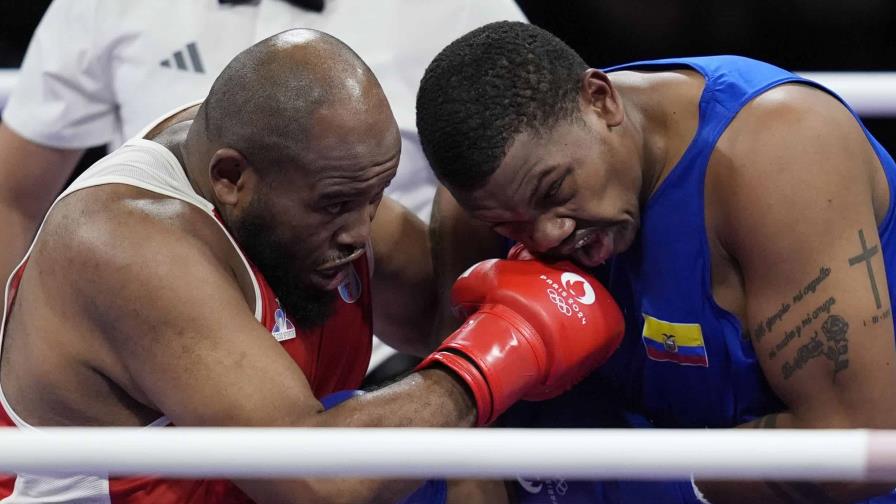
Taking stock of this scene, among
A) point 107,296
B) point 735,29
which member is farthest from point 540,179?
point 735,29

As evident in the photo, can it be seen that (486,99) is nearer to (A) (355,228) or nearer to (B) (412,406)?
(A) (355,228)

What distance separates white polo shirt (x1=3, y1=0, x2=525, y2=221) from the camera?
206cm

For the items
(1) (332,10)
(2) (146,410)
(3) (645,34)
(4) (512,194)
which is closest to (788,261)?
(4) (512,194)

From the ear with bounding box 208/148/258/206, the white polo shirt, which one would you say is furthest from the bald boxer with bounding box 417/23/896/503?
the white polo shirt

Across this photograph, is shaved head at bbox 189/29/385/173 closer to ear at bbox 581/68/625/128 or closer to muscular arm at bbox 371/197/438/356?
ear at bbox 581/68/625/128

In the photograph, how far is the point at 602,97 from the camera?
4.87 feet

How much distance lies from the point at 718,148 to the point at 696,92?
0.32ft

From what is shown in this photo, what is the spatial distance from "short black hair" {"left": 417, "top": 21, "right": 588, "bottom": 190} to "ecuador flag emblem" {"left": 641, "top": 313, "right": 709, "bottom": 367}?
0.31m

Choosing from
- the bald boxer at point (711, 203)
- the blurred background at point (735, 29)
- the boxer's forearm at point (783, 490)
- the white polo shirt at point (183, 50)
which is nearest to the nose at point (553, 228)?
the bald boxer at point (711, 203)

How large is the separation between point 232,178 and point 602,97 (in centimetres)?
46

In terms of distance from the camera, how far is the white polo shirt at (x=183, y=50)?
2.06 metres

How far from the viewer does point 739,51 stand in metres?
2.79

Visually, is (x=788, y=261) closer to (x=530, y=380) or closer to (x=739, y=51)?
(x=530, y=380)

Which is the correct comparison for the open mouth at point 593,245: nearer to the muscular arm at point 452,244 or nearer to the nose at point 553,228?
the nose at point 553,228
